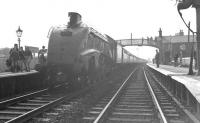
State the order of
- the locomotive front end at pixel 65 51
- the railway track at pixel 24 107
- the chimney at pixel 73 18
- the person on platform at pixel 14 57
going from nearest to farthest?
the railway track at pixel 24 107, the locomotive front end at pixel 65 51, the chimney at pixel 73 18, the person on platform at pixel 14 57

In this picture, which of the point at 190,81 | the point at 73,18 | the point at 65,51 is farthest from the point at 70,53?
the point at 190,81

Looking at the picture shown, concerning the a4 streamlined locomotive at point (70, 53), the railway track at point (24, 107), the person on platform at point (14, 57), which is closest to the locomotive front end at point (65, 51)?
the a4 streamlined locomotive at point (70, 53)

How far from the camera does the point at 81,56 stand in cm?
1470

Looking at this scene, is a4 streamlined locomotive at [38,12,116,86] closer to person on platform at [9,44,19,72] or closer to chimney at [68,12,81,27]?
chimney at [68,12,81,27]

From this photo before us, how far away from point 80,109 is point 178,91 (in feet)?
18.6

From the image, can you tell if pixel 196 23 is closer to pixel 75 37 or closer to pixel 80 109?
pixel 75 37

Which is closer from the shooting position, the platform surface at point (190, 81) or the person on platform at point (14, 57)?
the platform surface at point (190, 81)

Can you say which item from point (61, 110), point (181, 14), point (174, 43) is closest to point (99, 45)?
point (181, 14)

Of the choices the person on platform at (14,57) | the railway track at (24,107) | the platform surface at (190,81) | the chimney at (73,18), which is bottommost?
the railway track at (24,107)

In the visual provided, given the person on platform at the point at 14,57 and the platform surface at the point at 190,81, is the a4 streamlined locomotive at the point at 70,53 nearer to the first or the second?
the person on platform at the point at 14,57

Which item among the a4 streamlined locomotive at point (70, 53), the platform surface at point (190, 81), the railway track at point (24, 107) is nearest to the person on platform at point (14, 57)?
the a4 streamlined locomotive at point (70, 53)

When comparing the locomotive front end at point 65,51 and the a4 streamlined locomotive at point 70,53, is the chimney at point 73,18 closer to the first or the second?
the a4 streamlined locomotive at point 70,53

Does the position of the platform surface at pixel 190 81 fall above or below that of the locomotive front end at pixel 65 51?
below

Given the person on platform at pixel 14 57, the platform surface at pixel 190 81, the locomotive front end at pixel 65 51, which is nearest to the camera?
the platform surface at pixel 190 81
